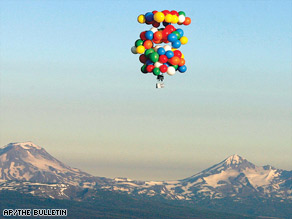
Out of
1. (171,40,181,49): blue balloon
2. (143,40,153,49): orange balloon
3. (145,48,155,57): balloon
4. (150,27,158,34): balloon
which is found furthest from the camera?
(150,27,158,34): balloon

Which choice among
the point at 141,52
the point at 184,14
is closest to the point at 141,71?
the point at 141,52

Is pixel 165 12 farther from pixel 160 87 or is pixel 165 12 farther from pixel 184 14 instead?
pixel 160 87

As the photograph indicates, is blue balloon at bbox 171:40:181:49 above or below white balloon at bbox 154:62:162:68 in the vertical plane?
above

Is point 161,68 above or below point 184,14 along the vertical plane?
below

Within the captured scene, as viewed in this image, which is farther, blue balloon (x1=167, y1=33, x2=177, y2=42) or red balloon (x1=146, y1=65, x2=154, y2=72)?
red balloon (x1=146, y1=65, x2=154, y2=72)

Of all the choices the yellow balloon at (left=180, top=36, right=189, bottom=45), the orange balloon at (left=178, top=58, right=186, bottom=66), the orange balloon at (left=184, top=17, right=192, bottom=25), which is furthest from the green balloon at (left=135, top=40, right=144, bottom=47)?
the orange balloon at (left=184, top=17, right=192, bottom=25)

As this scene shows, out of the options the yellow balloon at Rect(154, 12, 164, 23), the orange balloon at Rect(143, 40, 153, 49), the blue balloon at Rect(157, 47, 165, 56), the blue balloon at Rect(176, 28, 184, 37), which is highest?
the yellow balloon at Rect(154, 12, 164, 23)

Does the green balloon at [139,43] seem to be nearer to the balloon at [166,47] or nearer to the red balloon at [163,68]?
the balloon at [166,47]

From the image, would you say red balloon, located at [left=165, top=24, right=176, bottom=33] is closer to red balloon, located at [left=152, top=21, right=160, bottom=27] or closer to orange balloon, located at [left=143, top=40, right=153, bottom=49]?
red balloon, located at [left=152, top=21, right=160, bottom=27]
